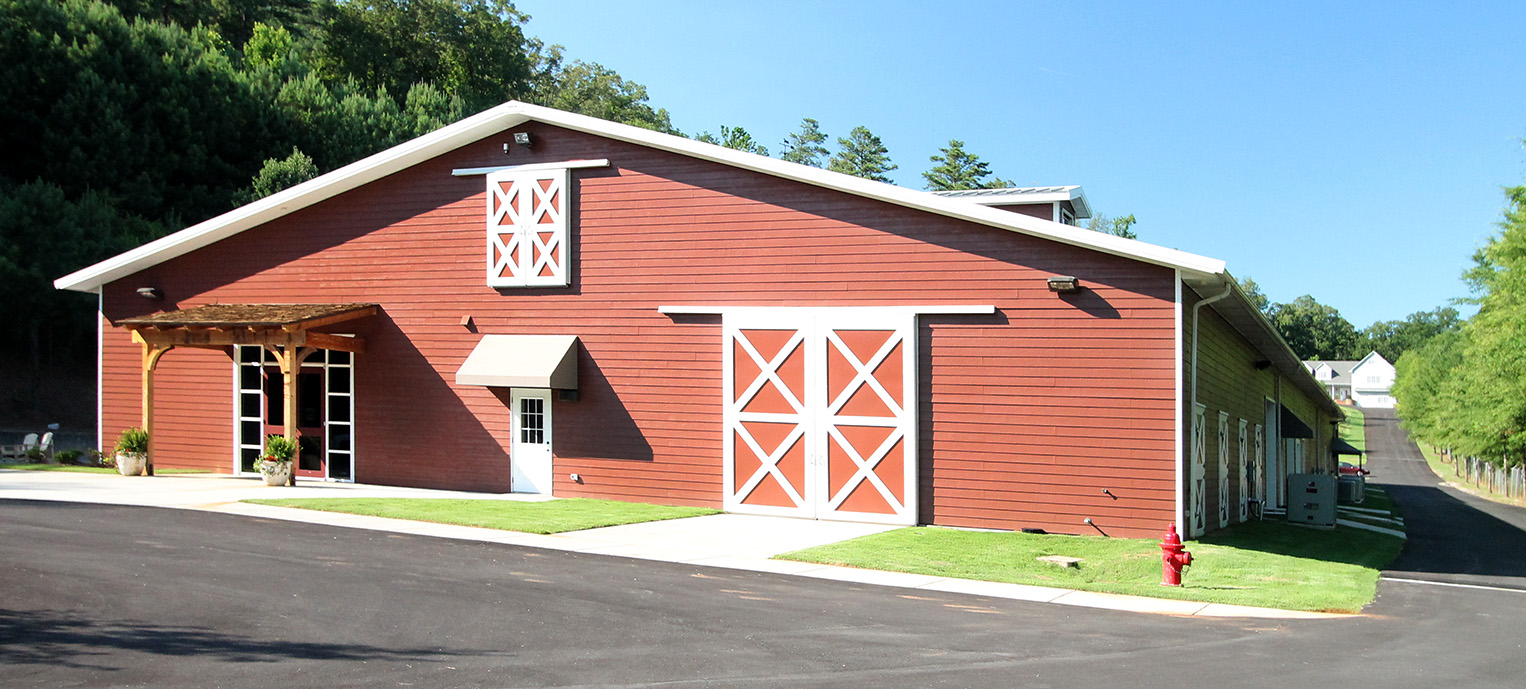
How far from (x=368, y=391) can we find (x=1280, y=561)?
551 inches

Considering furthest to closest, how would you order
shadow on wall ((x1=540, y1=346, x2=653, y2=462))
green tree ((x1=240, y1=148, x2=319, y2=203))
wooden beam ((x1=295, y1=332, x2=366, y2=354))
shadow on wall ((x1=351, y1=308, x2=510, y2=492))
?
green tree ((x1=240, y1=148, x2=319, y2=203)) → shadow on wall ((x1=351, y1=308, x2=510, y2=492)) → wooden beam ((x1=295, y1=332, x2=366, y2=354)) → shadow on wall ((x1=540, y1=346, x2=653, y2=462))

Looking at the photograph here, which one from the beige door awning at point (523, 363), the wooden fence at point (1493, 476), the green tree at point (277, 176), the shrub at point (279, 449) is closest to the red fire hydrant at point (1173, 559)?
the beige door awning at point (523, 363)

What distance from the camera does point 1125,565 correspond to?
12.2 metres

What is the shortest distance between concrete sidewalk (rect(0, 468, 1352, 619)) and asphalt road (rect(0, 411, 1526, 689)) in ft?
1.89

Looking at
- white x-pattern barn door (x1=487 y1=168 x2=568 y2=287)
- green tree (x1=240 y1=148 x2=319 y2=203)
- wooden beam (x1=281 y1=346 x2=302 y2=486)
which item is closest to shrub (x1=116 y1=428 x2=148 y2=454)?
wooden beam (x1=281 y1=346 x2=302 y2=486)

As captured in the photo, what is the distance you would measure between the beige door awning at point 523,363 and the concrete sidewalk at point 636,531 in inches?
71.2

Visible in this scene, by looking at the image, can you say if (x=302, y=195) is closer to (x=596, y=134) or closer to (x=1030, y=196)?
(x=596, y=134)

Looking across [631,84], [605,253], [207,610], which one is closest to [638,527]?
[605,253]

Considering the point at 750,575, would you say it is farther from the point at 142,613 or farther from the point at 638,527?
the point at 142,613

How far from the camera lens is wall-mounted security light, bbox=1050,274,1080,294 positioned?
1437cm

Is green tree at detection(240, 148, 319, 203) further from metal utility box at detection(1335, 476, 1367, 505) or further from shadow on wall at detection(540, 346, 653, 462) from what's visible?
metal utility box at detection(1335, 476, 1367, 505)

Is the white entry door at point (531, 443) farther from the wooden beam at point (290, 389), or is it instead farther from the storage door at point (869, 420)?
the storage door at point (869, 420)

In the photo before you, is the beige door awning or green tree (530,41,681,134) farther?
green tree (530,41,681,134)

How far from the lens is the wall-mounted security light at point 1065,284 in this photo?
47.1 feet
